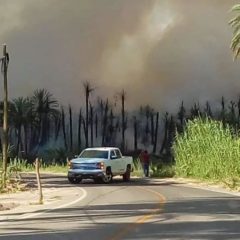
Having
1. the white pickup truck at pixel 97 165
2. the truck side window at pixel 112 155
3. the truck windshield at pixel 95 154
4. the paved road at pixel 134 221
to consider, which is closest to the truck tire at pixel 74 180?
the white pickup truck at pixel 97 165

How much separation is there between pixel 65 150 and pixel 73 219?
6186 cm

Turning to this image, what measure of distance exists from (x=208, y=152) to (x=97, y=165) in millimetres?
7719

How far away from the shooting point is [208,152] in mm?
41062

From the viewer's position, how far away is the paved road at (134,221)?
13656mm

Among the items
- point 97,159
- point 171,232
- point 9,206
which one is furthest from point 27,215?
point 97,159

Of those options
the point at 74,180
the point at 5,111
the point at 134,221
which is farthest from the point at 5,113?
the point at 134,221

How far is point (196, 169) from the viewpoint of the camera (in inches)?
1690

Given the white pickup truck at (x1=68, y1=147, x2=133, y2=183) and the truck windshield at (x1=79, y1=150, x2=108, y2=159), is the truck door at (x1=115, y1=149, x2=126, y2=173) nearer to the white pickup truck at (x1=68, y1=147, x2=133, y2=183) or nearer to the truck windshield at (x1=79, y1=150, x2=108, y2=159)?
the white pickup truck at (x1=68, y1=147, x2=133, y2=183)

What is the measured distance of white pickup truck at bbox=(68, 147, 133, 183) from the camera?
37.0 metres

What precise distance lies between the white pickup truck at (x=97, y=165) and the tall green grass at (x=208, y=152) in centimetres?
527

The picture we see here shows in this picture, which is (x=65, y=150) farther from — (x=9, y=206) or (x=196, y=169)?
(x=9, y=206)

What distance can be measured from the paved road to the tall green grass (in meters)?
14.0

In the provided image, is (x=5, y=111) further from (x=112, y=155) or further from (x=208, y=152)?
(x=208, y=152)

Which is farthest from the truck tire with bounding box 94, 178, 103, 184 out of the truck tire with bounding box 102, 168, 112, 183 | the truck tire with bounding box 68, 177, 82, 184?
the truck tire with bounding box 68, 177, 82, 184
